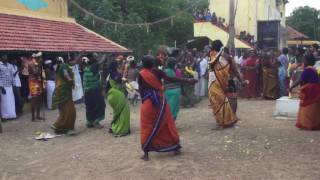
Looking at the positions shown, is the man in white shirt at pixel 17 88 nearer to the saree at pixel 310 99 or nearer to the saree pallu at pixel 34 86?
the saree pallu at pixel 34 86

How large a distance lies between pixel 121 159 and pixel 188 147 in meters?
1.26

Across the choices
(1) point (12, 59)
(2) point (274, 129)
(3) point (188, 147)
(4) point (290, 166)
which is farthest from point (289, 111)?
(1) point (12, 59)

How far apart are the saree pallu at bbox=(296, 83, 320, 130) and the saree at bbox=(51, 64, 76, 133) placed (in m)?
4.82

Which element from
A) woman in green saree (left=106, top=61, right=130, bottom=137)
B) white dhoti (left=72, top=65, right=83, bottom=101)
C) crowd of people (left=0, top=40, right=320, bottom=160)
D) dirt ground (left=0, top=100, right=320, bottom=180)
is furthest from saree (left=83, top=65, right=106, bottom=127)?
white dhoti (left=72, top=65, right=83, bottom=101)

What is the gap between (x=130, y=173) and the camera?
22.9ft

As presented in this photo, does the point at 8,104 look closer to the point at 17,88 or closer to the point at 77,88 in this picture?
the point at 17,88

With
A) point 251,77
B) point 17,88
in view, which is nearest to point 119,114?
point 17,88

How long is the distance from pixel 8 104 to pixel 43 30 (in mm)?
4042

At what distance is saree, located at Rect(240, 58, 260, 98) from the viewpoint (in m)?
15.7

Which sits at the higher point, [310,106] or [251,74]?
[251,74]

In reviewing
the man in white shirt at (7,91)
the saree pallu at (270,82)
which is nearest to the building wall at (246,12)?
the saree pallu at (270,82)

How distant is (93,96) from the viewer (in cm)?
1091

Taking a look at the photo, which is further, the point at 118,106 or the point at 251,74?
the point at 251,74

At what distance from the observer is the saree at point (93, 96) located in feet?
35.4
